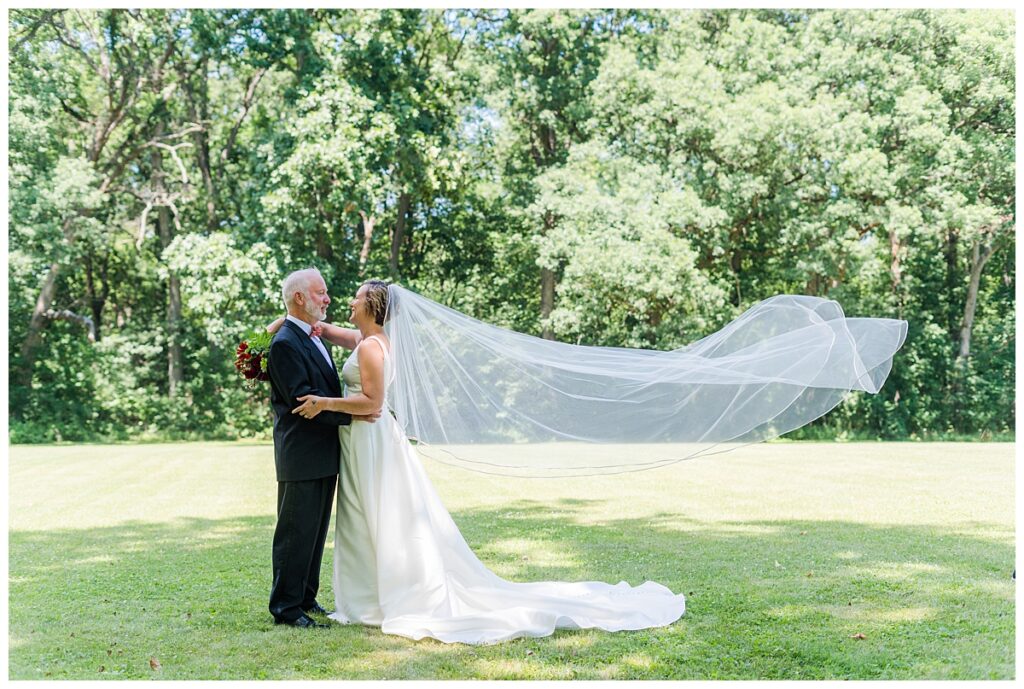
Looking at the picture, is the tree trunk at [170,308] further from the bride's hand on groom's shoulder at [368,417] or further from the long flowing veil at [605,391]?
the bride's hand on groom's shoulder at [368,417]

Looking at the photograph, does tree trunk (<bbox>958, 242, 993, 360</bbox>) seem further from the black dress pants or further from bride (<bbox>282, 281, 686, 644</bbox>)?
the black dress pants

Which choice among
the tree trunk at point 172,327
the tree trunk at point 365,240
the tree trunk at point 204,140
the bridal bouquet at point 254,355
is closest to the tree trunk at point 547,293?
the tree trunk at point 365,240

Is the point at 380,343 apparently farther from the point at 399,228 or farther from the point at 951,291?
the point at 951,291

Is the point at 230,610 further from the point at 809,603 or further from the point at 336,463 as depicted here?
the point at 809,603

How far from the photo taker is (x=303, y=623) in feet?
18.6

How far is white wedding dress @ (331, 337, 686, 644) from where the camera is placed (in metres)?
5.64

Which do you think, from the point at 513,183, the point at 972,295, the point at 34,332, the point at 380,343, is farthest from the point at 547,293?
the point at 380,343

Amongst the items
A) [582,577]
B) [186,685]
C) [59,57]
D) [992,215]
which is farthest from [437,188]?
[186,685]

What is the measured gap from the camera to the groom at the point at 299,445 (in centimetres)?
563

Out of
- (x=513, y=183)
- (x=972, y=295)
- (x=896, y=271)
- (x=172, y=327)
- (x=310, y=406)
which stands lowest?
(x=310, y=406)

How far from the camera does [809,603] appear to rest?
6191 millimetres

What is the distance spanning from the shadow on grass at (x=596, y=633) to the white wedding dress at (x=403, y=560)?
0.75ft

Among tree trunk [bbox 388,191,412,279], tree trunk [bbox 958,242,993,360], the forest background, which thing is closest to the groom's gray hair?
the forest background

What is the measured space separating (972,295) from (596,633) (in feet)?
74.2
